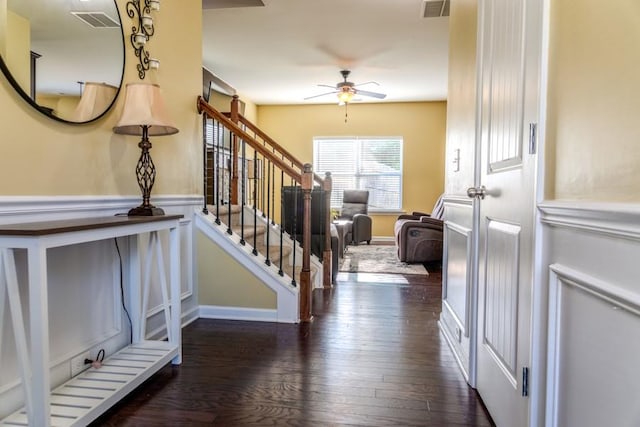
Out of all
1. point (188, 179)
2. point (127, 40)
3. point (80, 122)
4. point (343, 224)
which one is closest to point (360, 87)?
point (343, 224)

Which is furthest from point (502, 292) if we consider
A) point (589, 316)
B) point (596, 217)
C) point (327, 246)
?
point (327, 246)

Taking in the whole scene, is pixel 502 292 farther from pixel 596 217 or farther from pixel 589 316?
pixel 596 217

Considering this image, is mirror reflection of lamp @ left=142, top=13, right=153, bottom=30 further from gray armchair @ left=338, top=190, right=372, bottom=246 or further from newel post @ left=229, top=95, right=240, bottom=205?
gray armchair @ left=338, top=190, right=372, bottom=246

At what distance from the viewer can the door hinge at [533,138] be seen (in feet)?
3.98

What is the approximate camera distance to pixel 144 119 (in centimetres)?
190

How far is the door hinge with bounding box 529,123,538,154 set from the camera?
1.21 meters

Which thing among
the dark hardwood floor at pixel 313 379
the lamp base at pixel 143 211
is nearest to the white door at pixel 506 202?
the dark hardwood floor at pixel 313 379

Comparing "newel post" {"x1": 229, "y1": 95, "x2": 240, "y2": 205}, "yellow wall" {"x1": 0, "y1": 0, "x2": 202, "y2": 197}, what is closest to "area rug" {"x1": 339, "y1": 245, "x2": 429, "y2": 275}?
"newel post" {"x1": 229, "y1": 95, "x2": 240, "y2": 205}

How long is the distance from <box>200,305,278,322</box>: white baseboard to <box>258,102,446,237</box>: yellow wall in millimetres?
5136

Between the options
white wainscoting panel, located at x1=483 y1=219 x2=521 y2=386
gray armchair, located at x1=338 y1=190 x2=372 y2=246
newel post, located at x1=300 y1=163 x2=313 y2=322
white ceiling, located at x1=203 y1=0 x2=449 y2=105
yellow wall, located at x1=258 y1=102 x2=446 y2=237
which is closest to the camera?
white wainscoting panel, located at x1=483 y1=219 x2=521 y2=386

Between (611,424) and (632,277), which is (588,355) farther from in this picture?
(632,277)

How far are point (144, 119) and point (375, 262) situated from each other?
3.94 metres

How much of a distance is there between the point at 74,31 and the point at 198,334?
184cm

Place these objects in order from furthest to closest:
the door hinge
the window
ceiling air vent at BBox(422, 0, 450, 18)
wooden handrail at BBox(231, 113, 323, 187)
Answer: the window, wooden handrail at BBox(231, 113, 323, 187), ceiling air vent at BBox(422, 0, 450, 18), the door hinge
